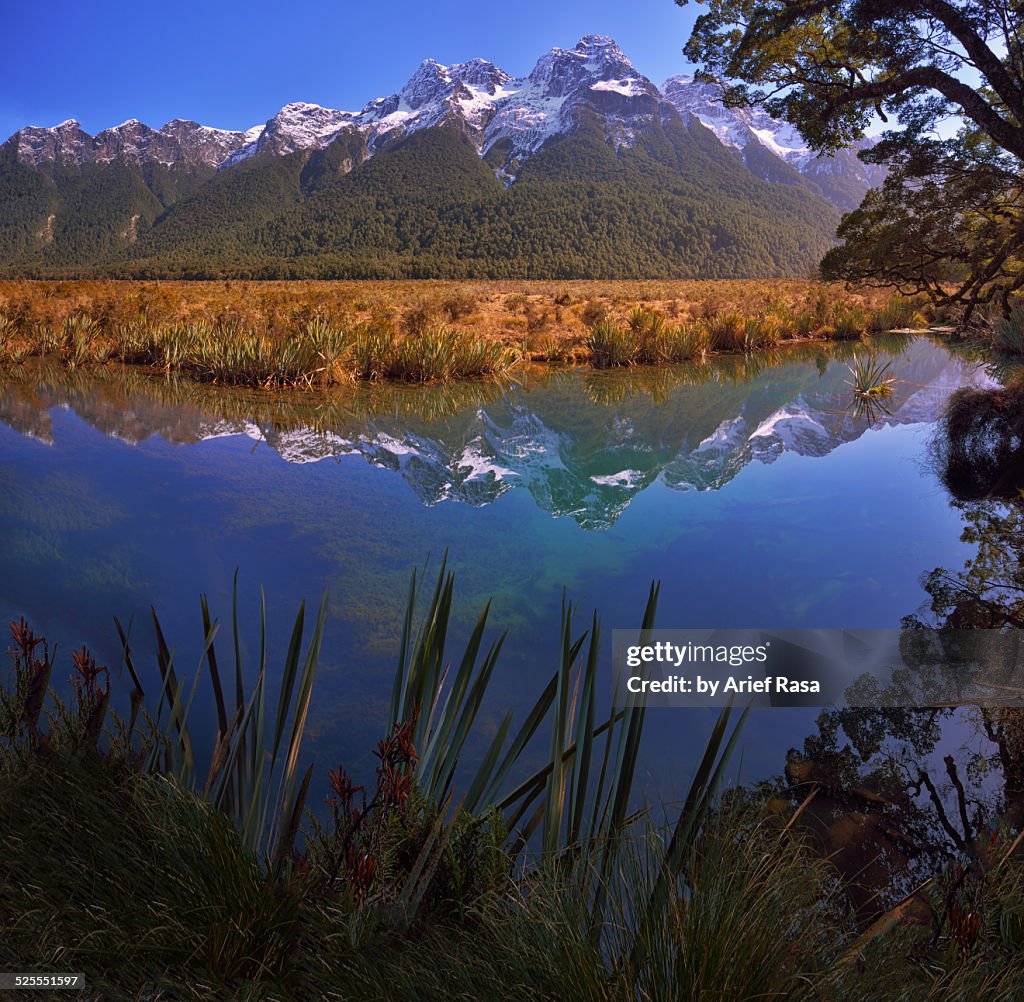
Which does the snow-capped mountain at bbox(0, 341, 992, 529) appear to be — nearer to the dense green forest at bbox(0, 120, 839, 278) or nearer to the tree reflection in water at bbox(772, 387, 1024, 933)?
the tree reflection in water at bbox(772, 387, 1024, 933)

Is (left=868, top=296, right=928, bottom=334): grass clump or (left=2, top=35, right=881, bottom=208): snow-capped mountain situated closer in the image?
(left=868, top=296, right=928, bottom=334): grass clump

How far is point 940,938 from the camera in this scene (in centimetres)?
159

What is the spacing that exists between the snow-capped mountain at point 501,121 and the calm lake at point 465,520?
133246 mm

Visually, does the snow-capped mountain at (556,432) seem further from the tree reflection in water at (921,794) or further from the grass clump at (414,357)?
the tree reflection in water at (921,794)

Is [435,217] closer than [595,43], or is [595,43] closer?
[435,217]

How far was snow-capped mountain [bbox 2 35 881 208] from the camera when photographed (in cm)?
14738

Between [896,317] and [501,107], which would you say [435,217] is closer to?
[501,107]

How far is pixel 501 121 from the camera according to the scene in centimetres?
15600

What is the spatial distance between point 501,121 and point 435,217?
224 ft

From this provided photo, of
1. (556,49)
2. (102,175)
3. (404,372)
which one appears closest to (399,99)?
(556,49)

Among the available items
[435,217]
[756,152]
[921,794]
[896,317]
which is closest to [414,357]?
[921,794]

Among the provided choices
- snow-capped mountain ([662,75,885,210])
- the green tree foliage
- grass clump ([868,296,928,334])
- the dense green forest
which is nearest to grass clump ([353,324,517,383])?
the green tree foliage

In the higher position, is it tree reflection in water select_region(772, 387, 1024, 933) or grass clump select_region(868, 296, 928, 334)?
grass clump select_region(868, 296, 928, 334)

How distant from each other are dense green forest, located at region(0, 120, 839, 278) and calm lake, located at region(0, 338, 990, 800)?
2707 inches
